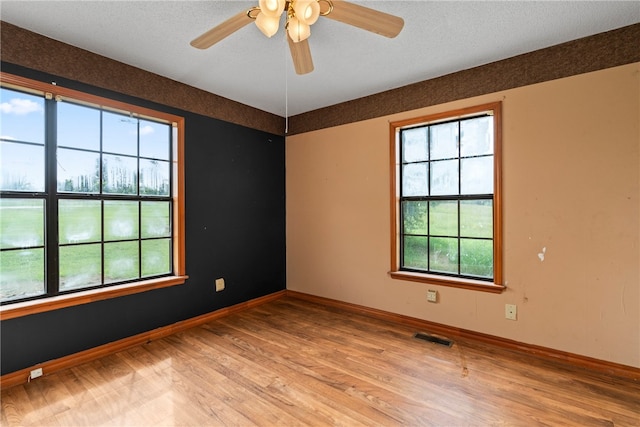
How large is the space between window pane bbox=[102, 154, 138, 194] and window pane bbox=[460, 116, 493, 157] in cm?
311

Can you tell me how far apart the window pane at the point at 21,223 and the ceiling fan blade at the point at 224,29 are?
1.73 meters

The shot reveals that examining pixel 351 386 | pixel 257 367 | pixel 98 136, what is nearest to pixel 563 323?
pixel 351 386

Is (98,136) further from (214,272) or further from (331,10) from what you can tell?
(331,10)

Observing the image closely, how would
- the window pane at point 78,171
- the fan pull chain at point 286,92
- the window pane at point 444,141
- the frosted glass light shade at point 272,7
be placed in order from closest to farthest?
the frosted glass light shade at point 272,7 → the window pane at point 78,171 → the fan pull chain at point 286,92 → the window pane at point 444,141

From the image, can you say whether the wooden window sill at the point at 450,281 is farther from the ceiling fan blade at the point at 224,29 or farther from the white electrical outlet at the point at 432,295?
the ceiling fan blade at the point at 224,29

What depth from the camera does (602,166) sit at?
2.25 metres

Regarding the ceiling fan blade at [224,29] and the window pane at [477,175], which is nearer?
the ceiling fan blade at [224,29]

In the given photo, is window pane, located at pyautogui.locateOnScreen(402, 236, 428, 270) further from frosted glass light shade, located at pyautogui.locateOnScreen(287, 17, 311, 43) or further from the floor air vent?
frosted glass light shade, located at pyautogui.locateOnScreen(287, 17, 311, 43)

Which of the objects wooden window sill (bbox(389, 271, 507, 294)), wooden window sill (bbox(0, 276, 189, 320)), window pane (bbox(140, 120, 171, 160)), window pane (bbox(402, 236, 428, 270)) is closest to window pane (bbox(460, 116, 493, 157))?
window pane (bbox(402, 236, 428, 270))

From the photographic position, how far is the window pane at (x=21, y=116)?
2.12 metres

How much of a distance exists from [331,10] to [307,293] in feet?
10.7

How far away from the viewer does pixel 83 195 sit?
2.48m

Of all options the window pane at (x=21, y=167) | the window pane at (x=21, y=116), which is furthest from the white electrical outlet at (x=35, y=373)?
the window pane at (x=21, y=116)

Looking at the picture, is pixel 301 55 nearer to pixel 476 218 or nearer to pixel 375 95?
pixel 375 95
